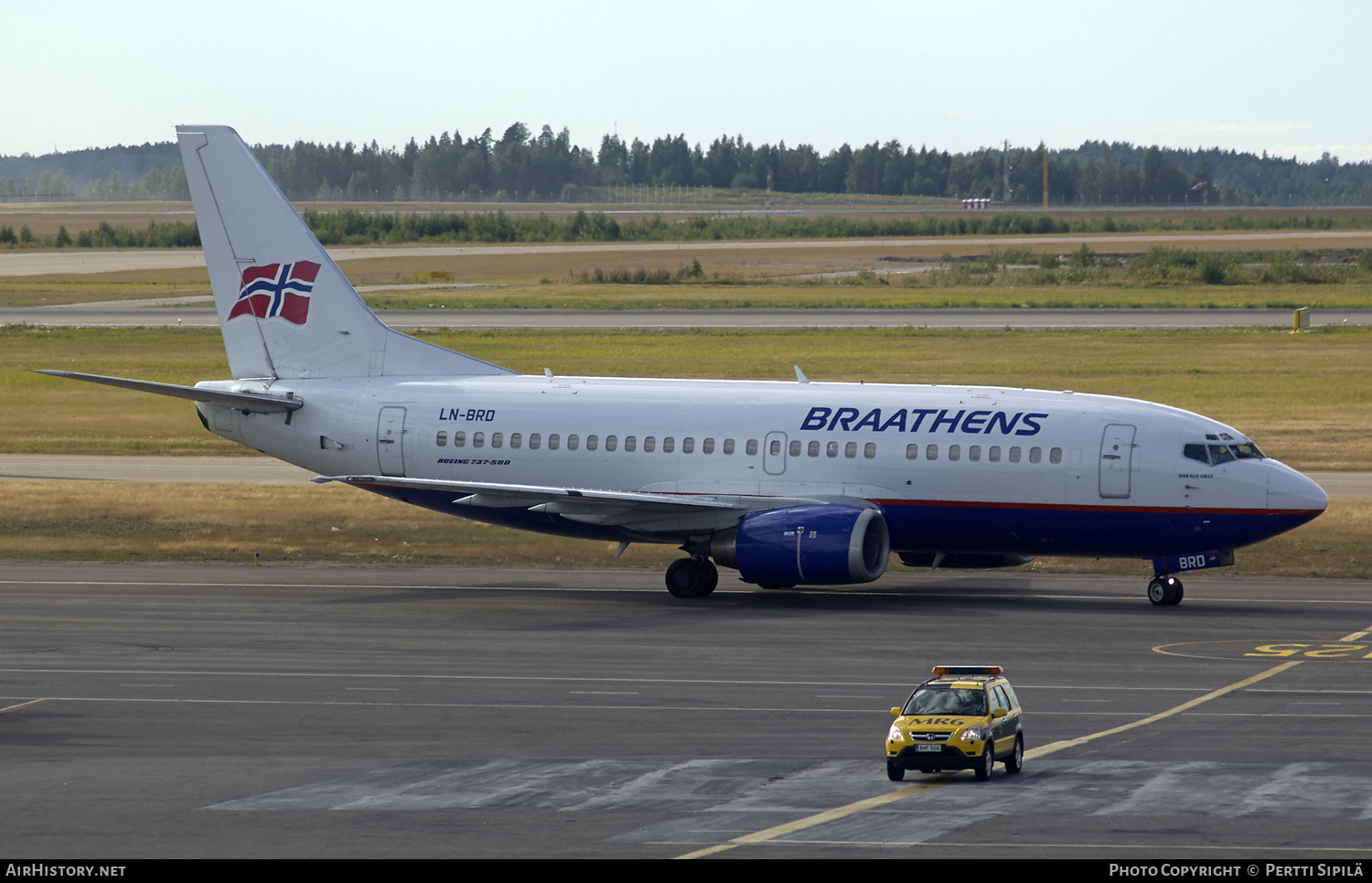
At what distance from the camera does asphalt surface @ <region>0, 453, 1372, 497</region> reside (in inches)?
2061

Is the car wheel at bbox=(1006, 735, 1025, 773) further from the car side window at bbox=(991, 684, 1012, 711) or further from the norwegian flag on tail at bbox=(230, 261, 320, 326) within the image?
the norwegian flag on tail at bbox=(230, 261, 320, 326)

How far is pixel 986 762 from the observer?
67.7 feet

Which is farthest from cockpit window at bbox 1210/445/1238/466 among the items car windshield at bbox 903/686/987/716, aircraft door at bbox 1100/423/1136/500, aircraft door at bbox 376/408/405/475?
aircraft door at bbox 376/408/405/475

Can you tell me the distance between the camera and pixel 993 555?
1468 inches

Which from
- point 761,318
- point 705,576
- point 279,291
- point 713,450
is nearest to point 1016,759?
point 705,576

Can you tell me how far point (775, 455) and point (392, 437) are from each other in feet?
32.7

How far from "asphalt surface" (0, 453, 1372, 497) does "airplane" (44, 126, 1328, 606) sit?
11.3 meters

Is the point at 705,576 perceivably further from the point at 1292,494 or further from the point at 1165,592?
the point at 1292,494

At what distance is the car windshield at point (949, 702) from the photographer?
2094 cm

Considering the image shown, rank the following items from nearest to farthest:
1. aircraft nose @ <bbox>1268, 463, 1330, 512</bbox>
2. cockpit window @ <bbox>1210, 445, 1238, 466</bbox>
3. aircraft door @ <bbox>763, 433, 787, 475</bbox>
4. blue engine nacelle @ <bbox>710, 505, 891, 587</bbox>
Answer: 1. aircraft nose @ <bbox>1268, 463, 1330, 512</bbox>
2. blue engine nacelle @ <bbox>710, 505, 891, 587</bbox>
3. cockpit window @ <bbox>1210, 445, 1238, 466</bbox>
4. aircraft door @ <bbox>763, 433, 787, 475</bbox>
